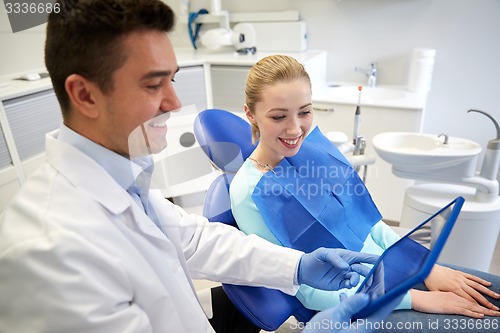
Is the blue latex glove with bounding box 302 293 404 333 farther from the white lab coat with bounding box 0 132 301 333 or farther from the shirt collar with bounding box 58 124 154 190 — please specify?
the shirt collar with bounding box 58 124 154 190

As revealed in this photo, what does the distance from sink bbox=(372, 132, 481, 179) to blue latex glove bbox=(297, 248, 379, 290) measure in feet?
2.29

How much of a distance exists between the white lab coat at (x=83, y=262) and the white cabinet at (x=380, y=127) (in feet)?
5.21

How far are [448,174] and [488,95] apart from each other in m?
1.13

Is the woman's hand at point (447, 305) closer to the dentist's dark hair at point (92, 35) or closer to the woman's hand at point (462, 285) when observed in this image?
the woman's hand at point (462, 285)

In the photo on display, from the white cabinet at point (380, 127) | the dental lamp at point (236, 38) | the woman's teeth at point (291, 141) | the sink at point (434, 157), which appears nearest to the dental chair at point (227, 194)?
the woman's teeth at point (291, 141)

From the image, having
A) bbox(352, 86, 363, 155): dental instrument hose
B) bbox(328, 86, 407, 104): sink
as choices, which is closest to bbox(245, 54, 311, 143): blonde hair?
bbox(352, 86, 363, 155): dental instrument hose

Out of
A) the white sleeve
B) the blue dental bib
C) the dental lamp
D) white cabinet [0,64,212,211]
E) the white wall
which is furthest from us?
the dental lamp

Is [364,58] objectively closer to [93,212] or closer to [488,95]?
[488,95]

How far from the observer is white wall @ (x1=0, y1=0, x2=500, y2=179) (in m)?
2.11

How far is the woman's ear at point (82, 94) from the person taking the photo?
60 centimetres

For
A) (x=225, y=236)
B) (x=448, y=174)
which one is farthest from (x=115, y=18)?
(x=448, y=174)

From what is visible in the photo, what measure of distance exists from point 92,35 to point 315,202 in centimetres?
77

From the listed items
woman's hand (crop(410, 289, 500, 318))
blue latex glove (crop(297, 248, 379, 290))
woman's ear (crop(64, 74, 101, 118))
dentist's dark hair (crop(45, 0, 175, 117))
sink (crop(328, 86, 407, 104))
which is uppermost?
dentist's dark hair (crop(45, 0, 175, 117))

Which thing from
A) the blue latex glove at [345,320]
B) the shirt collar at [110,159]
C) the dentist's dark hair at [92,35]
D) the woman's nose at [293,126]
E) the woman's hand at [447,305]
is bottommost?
the woman's hand at [447,305]
